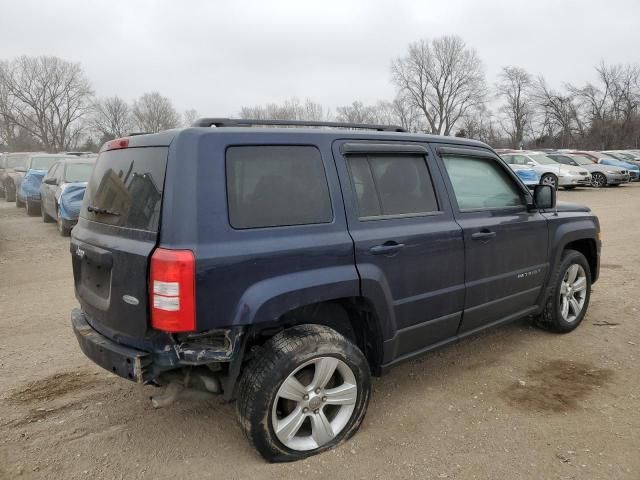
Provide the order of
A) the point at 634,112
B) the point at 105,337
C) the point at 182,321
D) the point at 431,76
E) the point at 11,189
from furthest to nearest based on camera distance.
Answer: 1. the point at 431,76
2. the point at 634,112
3. the point at 11,189
4. the point at 105,337
5. the point at 182,321

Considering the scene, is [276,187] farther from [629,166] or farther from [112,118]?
[112,118]

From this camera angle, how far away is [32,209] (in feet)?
45.4

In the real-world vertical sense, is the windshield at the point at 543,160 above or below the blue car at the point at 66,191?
above

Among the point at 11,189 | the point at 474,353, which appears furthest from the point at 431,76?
the point at 474,353

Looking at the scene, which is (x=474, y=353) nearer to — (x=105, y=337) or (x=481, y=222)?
(x=481, y=222)

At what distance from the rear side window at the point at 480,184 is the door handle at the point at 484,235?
0.63 feet

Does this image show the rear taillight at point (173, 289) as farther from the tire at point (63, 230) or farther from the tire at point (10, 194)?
the tire at point (10, 194)

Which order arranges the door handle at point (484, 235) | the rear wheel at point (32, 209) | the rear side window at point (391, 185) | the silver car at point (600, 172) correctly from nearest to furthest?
the rear side window at point (391, 185) → the door handle at point (484, 235) → the rear wheel at point (32, 209) → the silver car at point (600, 172)

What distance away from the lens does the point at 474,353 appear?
4.09 metres

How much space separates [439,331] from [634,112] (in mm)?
65614

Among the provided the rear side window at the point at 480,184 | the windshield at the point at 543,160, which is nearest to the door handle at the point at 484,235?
the rear side window at the point at 480,184

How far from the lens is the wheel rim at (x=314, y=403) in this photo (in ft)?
8.61

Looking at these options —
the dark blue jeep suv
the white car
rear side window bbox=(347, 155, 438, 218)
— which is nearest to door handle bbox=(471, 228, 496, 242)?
the dark blue jeep suv

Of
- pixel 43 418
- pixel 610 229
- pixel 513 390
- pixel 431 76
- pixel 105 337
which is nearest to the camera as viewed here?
pixel 105 337
